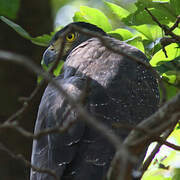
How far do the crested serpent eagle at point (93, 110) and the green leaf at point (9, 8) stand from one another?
0.44 metres

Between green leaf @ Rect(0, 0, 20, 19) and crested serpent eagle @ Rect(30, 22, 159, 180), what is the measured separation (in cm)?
44

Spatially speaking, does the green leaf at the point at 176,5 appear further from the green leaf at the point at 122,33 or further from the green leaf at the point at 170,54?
the green leaf at the point at 122,33

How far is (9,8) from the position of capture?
329 cm

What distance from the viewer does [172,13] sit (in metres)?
2.95

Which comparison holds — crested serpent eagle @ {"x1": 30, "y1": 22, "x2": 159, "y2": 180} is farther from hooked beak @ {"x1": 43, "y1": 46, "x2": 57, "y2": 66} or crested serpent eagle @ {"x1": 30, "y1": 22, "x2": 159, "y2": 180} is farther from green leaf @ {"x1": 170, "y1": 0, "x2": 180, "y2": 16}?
hooked beak @ {"x1": 43, "y1": 46, "x2": 57, "y2": 66}

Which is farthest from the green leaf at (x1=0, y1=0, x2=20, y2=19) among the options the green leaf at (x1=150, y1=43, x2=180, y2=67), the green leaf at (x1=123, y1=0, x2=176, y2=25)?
the green leaf at (x1=150, y1=43, x2=180, y2=67)

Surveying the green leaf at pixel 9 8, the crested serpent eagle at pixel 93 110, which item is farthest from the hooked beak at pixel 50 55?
the green leaf at pixel 9 8

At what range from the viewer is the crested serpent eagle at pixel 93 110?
2920 millimetres

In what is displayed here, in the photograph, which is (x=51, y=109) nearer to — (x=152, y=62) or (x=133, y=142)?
(x=152, y=62)

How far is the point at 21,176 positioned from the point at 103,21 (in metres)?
2.89

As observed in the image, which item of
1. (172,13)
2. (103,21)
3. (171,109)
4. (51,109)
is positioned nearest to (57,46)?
(103,21)

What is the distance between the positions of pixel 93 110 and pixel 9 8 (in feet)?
3.59

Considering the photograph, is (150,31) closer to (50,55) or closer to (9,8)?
(9,8)

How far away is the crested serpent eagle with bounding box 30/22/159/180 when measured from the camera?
9.58ft
